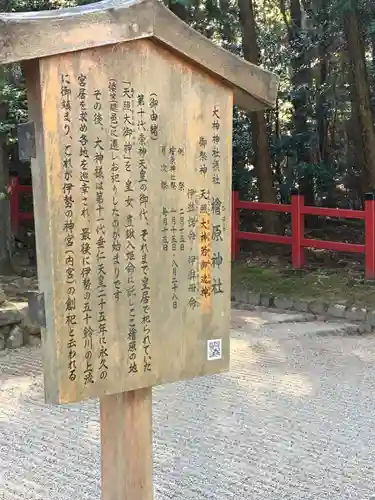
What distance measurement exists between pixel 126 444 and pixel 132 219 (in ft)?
2.70

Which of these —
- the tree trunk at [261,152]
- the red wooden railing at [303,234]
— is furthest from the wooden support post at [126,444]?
the tree trunk at [261,152]

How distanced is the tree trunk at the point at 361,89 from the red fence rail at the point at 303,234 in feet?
4.05

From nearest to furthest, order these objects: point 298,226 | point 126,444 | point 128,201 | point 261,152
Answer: point 128,201 → point 126,444 → point 298,226 → point 261,152

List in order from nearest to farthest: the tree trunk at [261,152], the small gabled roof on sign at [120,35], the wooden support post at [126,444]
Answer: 1. the small gabled roof on sign at [120,35]
2. the wooden support post at [126,444]
3. the tree trunk at [261,152]

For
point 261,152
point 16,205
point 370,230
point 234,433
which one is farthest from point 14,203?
point 234,433

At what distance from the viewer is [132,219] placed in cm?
227

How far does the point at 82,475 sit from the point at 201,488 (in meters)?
0.62

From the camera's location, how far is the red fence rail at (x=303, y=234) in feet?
25.9

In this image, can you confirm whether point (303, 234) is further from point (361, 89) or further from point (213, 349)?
point (213, 349)

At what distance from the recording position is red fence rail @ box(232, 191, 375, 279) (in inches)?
311

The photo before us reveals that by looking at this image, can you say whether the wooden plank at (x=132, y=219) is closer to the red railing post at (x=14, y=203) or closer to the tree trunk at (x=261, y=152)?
the tree trunk at (x=261, y=152)

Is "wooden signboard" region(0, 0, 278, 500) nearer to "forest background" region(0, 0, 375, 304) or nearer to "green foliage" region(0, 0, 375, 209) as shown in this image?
"forest background" region(0, 0, 375, 304)

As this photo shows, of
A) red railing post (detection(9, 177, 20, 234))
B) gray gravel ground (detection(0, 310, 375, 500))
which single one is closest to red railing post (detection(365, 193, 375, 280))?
gray gravel ground (detection(0, 310, 375, 500))

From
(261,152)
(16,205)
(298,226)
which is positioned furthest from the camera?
(16,205)
